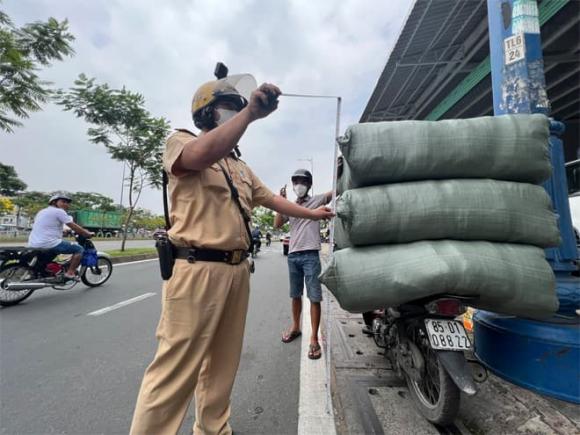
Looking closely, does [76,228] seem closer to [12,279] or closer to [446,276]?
[12,279]

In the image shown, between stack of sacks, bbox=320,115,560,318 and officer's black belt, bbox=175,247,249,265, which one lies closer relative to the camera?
officer's black belt, bbox=175,247,249,265

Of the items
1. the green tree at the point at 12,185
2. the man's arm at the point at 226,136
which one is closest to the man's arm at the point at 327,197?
the man's arm at the point at 226,136

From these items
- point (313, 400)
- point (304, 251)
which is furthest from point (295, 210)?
point (313, 400)

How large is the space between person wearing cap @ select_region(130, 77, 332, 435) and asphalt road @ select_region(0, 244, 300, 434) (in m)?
0.50

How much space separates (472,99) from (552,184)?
237 inches

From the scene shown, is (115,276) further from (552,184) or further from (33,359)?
(552,184)

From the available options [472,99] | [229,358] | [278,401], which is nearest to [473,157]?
[229,358]

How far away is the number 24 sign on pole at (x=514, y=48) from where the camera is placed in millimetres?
2000

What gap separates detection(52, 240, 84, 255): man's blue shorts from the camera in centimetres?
445

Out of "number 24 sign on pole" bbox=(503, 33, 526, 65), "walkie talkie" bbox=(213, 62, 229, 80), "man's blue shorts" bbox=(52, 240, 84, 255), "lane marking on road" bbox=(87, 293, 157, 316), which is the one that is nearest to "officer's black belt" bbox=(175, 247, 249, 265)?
"walkie talkie" bbox=(213, 62, 229, 80)

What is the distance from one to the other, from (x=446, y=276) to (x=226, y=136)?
1.13 metres

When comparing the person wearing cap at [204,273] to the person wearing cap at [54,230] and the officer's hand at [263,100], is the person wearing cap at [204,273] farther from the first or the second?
the person wearing cap at [54,230]

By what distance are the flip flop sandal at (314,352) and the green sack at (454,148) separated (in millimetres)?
1603

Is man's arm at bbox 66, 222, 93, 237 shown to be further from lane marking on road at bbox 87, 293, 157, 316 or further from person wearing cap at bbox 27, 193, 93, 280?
lane marking on road at bbox 87, 293, 157, 316
